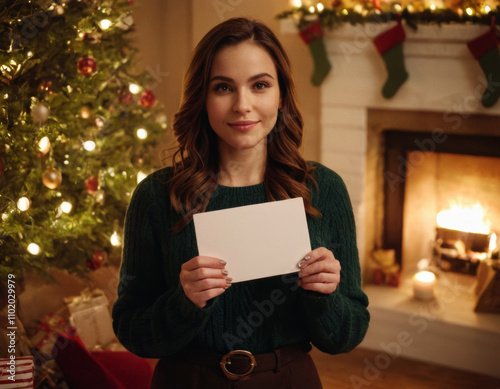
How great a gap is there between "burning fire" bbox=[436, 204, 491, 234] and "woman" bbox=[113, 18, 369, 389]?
2.03m

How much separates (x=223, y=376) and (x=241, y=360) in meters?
0.05

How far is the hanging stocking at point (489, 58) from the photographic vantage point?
8.21ft

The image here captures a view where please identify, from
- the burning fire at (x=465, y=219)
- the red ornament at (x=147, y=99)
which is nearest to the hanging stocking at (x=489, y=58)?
the burning fire at (x=465, y=219)

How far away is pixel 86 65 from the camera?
2.27 meters

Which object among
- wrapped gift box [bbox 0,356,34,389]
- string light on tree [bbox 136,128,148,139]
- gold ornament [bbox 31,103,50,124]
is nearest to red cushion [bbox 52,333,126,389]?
wrapped gift box [bbox 0,356,34,389]

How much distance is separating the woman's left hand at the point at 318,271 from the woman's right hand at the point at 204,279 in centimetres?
14

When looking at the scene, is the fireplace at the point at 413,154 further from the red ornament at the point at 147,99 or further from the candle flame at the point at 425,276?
the red ornament at the point at 147,99

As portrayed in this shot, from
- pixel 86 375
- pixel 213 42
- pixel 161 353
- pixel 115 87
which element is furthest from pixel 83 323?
pixel 213 42

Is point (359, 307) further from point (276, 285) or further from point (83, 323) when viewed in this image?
point (83, 323)

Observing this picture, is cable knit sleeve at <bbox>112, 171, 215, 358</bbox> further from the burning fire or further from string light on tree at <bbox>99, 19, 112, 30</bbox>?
the burning fire

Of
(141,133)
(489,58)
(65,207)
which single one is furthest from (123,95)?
(489,58)

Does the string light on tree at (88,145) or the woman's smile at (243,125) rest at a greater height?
the woman's smile at (243,125)

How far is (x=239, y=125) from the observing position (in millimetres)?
1104

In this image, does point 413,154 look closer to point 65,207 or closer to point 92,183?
point 92,183
